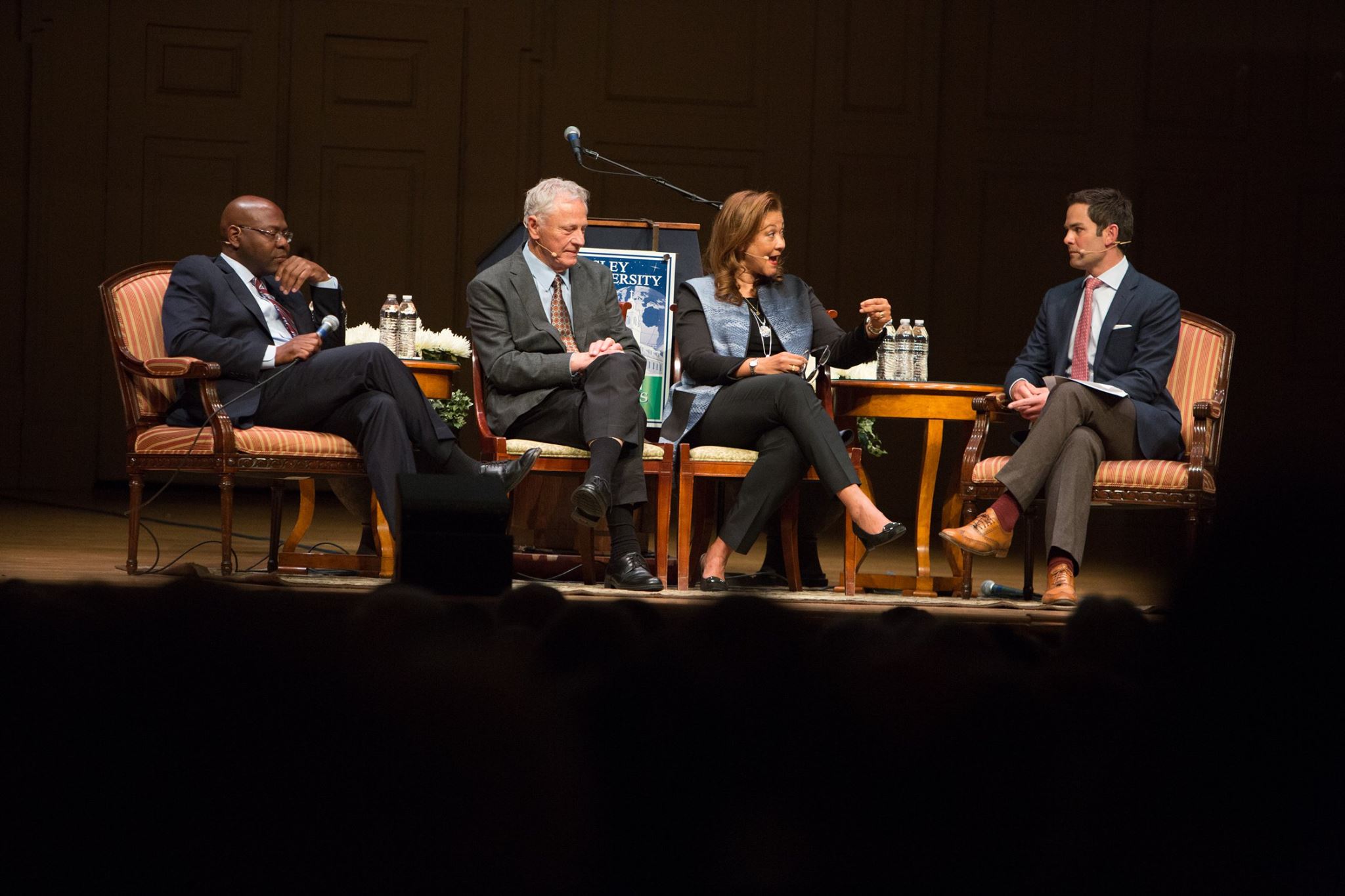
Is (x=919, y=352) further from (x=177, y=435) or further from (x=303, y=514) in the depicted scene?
(x=177, y=435)

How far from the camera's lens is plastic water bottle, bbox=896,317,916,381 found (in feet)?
14.2

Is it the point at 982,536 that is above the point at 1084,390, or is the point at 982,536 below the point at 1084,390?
below

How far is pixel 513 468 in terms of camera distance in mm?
3666

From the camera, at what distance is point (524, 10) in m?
6.96

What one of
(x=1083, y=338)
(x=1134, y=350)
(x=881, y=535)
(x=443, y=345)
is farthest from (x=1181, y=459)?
(x=443, y=345)

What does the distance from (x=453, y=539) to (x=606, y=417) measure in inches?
109

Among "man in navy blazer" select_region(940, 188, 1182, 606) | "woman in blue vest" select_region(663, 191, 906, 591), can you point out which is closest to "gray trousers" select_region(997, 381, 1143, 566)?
"man in navy blazer" select_region(940, 188, 1182, 606)

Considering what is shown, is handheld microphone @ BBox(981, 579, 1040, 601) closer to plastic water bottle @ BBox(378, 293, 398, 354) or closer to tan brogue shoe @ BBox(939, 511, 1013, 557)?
tan brogue shoe @ BBox(939, 511, 1013, 557)

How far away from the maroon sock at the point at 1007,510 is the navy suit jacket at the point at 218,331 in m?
1.92

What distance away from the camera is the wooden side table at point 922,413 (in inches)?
164

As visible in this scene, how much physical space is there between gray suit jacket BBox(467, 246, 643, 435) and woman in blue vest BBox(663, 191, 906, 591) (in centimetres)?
25

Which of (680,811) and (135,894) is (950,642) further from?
(135,894)

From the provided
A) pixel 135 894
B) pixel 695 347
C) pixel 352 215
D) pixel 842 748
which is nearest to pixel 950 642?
pixel 842 748

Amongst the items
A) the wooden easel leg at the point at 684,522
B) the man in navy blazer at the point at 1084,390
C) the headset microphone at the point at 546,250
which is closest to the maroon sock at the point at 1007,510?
the man in navy blazer at the point at 1084,390
